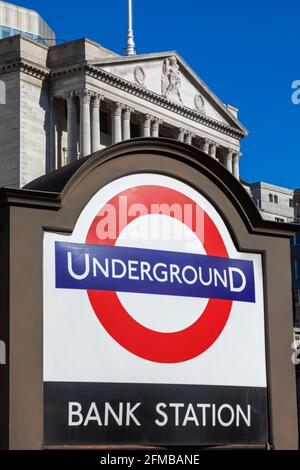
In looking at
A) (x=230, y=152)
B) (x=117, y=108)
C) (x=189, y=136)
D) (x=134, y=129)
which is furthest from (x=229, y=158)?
(x=117, y=108)

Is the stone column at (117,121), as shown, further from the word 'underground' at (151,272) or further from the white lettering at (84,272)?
the white lettering at (84,272)

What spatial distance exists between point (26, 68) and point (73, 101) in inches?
158

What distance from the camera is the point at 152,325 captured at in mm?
6359

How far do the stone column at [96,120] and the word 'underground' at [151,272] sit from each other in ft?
206

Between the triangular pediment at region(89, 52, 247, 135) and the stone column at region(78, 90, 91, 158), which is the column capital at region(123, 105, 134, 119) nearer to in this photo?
the triangular pediment at region(89, 52, 247, 135)

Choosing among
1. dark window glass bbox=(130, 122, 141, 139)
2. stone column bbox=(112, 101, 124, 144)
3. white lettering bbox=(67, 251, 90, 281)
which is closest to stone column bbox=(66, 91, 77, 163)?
stone column bbox=(112, 101, 124, 144)

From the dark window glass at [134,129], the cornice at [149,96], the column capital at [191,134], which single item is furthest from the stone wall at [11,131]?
the column capital at [191,134]

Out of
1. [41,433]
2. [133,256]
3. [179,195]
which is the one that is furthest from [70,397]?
[179,195]

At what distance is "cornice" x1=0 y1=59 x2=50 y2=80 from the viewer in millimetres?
66938

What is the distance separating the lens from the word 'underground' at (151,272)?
20.1ft

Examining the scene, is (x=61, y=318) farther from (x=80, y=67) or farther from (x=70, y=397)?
(x=80, y=67)

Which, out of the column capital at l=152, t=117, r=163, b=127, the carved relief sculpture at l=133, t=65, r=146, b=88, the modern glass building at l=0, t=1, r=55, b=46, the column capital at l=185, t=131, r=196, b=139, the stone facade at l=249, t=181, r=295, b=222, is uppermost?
the modern glass building at l=0, t=1, r=55, b=46

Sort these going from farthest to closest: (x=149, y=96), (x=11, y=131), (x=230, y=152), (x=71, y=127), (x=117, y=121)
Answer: (x=230, y=152)
(x=149, y=96)
(x=117, y=121)
(x=71, y=127)
(x=11, y=131)

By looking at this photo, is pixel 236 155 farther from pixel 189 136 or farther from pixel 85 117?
pixel 85 117
